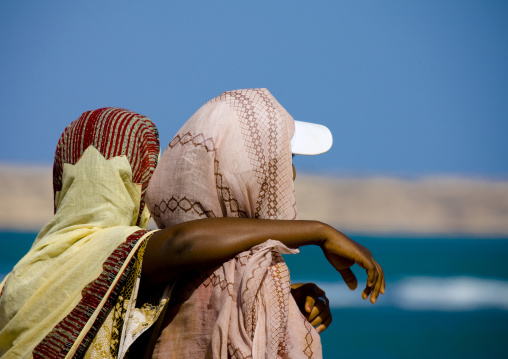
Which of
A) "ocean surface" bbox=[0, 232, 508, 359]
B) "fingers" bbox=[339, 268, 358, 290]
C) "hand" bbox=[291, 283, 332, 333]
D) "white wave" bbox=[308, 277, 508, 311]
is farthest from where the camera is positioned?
"white wave" bbox=[308, 277, 508, 311]

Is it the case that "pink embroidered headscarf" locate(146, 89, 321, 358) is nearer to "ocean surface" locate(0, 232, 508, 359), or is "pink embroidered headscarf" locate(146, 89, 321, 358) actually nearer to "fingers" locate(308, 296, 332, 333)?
"fingers" locate(308, 296, 332, 333)

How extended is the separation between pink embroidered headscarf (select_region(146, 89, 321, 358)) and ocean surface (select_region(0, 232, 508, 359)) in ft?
19.4

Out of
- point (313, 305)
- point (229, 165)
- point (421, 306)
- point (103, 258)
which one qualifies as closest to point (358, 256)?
point (313, 305)

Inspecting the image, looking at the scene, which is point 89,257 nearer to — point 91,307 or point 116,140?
point 91,307

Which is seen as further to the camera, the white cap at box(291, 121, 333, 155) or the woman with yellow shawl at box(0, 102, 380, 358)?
the white cap at box(291, 121, 333, 155)

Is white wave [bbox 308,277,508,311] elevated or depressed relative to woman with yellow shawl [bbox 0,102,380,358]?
depressed

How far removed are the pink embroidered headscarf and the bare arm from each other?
3cm

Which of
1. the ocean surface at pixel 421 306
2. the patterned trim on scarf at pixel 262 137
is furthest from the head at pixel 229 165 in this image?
the ocean surface at pixel 421 306

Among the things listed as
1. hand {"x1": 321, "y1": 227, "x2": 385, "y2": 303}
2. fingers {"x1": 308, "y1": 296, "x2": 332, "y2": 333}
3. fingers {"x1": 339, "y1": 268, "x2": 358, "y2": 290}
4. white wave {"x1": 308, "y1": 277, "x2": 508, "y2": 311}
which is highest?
hand {"x1": 321, "y1": 227, "x2": 385, "y2": 303}

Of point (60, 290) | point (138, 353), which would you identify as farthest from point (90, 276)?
point (138, 353)

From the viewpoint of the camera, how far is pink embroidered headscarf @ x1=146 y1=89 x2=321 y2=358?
165cm

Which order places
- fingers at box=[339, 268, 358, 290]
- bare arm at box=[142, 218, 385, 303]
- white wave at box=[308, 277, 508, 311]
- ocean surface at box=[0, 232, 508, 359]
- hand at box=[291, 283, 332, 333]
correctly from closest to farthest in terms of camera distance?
bare arm at box=[142, 218, 385, 303], fingers at box=[339, 268, 358, 290], hand at box=[291, 283, 332, 333], ocean surface at box=[0, 232, 508, 359], white wave at box=[308, 277, 508, 311]

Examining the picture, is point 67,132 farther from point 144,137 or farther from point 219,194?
point 219,194

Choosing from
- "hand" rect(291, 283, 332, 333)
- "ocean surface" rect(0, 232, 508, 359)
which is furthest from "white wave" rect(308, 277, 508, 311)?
"hand" rect(291, 283, 332, 333)
